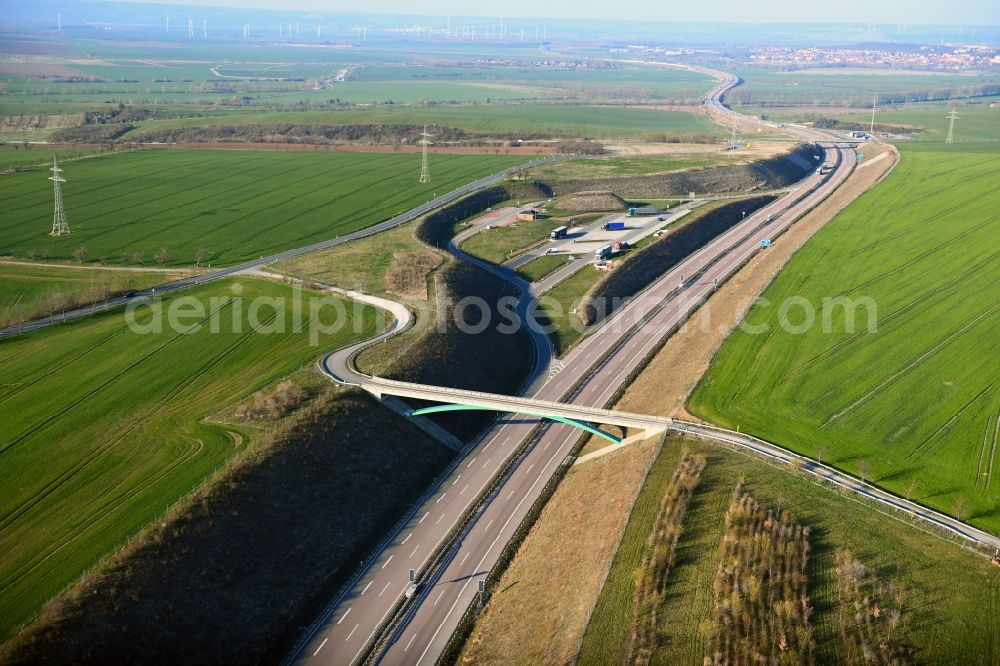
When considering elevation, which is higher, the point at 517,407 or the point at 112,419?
the point at 517,407

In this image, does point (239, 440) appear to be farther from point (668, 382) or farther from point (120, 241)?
point (120, 241)

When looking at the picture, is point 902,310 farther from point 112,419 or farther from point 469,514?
point 112,419

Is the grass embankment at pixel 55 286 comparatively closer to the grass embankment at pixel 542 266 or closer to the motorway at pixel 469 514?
the motorway at pixel 469 514

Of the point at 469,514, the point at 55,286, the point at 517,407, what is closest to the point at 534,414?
the point at 517,407

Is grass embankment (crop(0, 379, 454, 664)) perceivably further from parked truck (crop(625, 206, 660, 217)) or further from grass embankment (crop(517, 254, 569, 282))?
parked truck (crop(625, 206, 660, 217))

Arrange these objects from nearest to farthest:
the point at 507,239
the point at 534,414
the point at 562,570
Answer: the point at 562,570
the point at 534,414
the point at 507,239

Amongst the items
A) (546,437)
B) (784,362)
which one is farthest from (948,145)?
(546,437)
